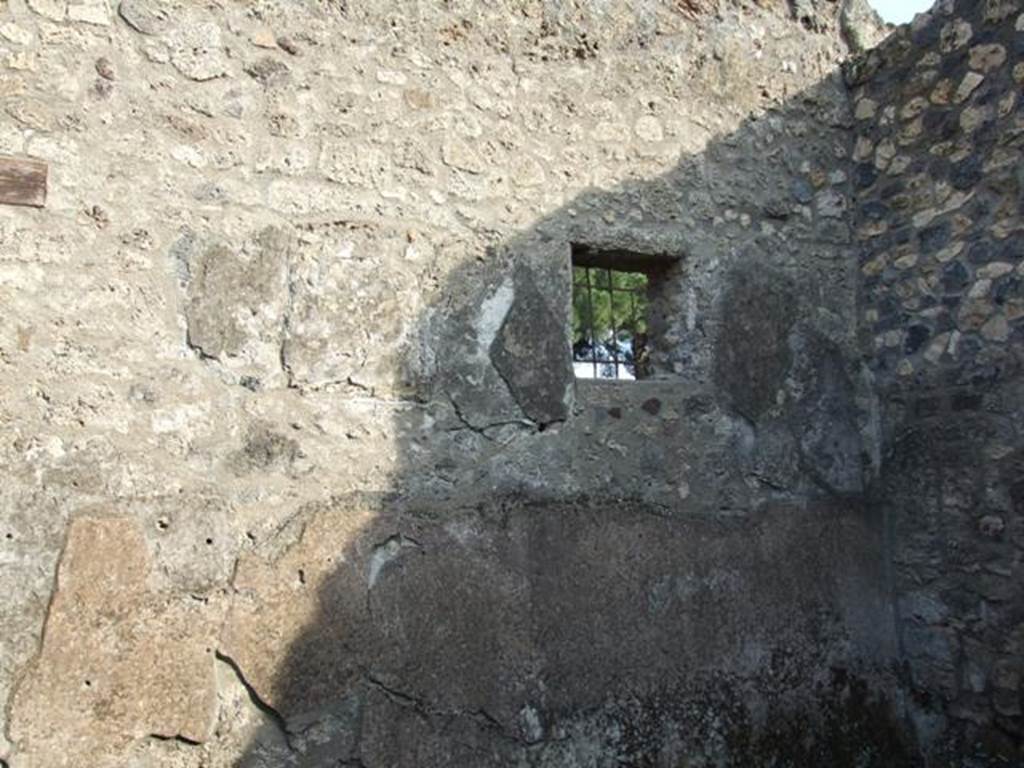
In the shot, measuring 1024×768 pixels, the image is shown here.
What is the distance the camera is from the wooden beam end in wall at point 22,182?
228 cm

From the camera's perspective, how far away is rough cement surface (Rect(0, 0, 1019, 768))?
89.3 inches

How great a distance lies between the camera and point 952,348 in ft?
9.88

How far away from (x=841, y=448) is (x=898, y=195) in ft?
3.02

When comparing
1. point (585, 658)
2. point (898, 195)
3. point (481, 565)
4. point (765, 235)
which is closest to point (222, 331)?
point (481, 565)

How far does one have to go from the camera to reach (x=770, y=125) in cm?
328

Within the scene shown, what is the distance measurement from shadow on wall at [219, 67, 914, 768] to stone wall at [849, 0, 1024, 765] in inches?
4.8

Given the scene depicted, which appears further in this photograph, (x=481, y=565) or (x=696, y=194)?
(x=696, y=194)

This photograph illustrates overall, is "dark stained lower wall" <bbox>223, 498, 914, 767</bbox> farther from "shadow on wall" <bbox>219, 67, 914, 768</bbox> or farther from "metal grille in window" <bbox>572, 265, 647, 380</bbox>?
"metal grille in window" <bbox>572, 265, 647, 380</bbox>

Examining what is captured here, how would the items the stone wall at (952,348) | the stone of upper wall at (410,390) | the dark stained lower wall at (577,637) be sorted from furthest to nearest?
the stone wall at (952,348)
the dark stained lower wall at (577,637)
the stone of upper wall at (410,390)

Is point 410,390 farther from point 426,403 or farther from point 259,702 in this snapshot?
point 259,702

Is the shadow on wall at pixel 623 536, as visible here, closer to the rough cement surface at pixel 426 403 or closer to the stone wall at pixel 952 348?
the rough cement surface at pixel 426 403

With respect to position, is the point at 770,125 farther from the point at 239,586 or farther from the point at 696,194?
the point at 239,586

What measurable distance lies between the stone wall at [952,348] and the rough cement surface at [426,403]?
0.09 meters

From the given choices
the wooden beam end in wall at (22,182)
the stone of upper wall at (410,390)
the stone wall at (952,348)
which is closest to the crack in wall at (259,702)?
the stone of upper wall at (410,390)
